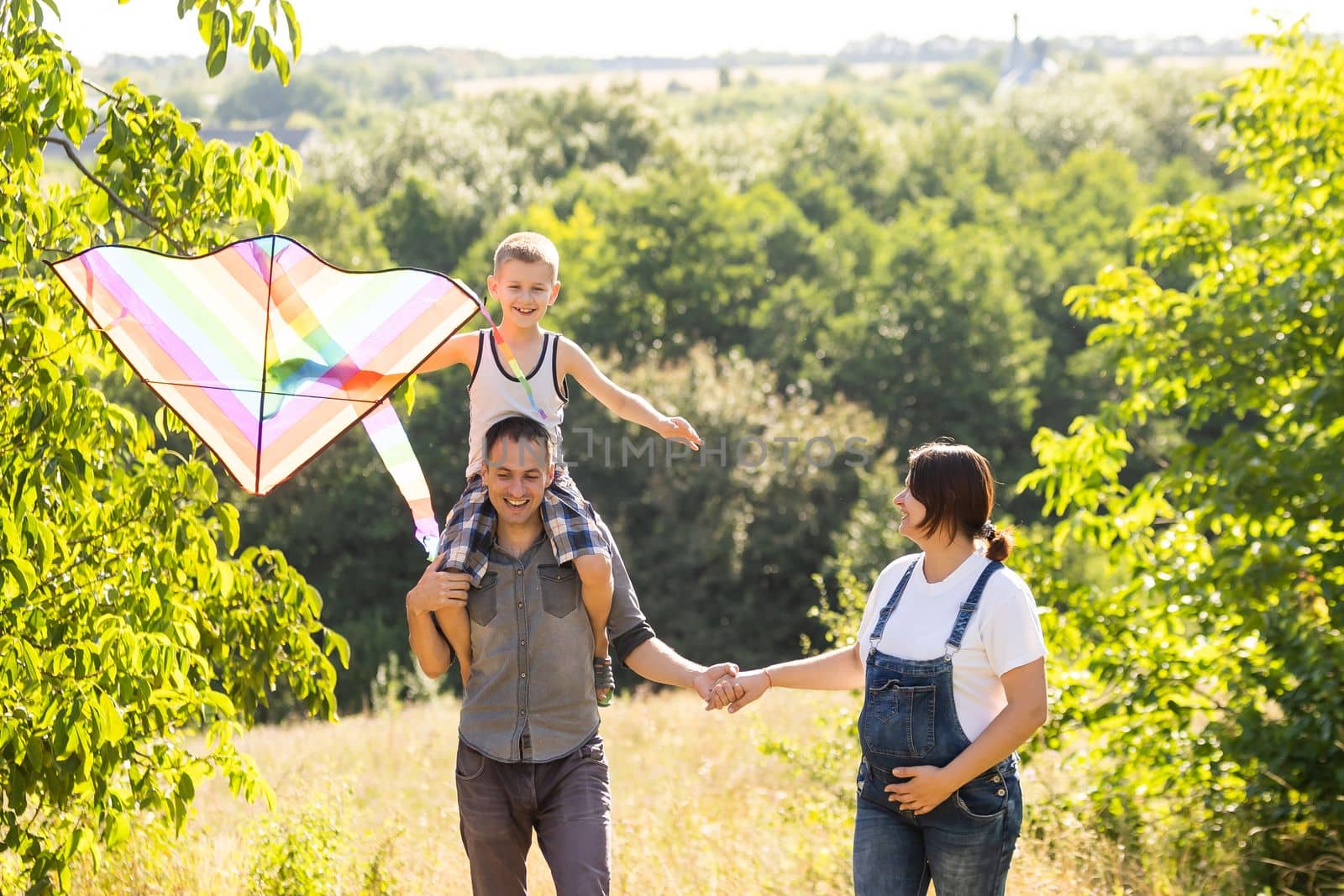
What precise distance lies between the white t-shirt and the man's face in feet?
3.28

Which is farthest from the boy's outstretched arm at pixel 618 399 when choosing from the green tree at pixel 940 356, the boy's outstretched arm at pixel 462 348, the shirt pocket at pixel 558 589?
the green tree at pixel 940 356

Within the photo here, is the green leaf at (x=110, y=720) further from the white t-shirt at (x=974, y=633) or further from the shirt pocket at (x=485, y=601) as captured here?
the white t-shirt at (x=974, y=633)

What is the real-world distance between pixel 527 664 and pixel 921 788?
1.08m

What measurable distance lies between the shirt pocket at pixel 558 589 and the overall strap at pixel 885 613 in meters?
0.81

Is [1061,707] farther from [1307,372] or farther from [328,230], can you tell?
[328,230]

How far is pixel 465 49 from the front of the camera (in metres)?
177

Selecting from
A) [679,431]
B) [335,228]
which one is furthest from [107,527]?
[335,228]

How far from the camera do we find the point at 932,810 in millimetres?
3365

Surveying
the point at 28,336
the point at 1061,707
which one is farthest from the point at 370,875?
the point at 1061,707

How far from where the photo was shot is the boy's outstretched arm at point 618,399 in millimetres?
4059

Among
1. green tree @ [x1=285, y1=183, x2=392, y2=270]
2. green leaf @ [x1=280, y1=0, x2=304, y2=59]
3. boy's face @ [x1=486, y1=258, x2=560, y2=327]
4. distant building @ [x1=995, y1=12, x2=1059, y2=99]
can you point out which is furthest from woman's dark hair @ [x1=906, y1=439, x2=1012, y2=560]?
distant building @ [x1=995, y1=12, x2=1059, y2=99]

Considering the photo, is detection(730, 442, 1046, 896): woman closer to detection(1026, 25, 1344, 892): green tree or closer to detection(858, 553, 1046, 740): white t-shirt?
detection(858, 553, 1046, 740): white t-shirt

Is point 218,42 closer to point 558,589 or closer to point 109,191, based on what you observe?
point 109,191

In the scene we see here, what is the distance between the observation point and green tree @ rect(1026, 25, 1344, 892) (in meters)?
7.17
